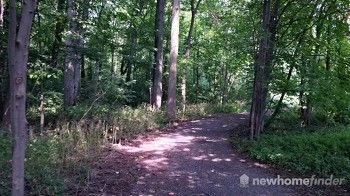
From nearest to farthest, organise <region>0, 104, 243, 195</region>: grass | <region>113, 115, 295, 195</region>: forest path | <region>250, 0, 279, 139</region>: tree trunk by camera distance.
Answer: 1. <region>0, 104, 243, 195</region>: grass
2. <region>113, 115, 295, 195</region>: forest path
3. <region>250, 0, 279, 139</region>: tree trunk

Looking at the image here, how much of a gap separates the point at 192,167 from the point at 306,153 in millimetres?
3286

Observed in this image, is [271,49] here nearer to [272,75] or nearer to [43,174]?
[272,75]

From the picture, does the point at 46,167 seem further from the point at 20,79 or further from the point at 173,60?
the point at 173,60

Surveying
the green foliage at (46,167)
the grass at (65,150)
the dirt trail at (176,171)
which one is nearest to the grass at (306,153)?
the dirt trail at (176,171)

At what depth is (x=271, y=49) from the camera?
1183 cm

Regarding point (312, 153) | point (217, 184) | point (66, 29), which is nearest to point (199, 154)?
point (217, 184)

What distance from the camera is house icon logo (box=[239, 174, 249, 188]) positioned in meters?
7.24

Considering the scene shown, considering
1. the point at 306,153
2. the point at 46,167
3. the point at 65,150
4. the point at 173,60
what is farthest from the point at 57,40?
the point at 306,153

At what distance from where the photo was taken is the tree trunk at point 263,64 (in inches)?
442

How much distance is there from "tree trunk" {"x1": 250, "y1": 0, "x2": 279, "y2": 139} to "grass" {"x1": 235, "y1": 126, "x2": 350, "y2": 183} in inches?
25.9

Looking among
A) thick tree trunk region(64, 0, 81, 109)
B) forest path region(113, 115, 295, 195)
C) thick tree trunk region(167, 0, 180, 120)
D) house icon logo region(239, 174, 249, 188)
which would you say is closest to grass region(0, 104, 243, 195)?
forest path region(113, 115, 295, 195)

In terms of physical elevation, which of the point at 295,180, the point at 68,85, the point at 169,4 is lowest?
the point at 295,180

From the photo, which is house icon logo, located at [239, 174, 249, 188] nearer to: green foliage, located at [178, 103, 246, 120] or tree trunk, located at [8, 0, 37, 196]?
tree trunk, located at [8, 0, 37, 196]

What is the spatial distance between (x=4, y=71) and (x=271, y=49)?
29.0 feet
